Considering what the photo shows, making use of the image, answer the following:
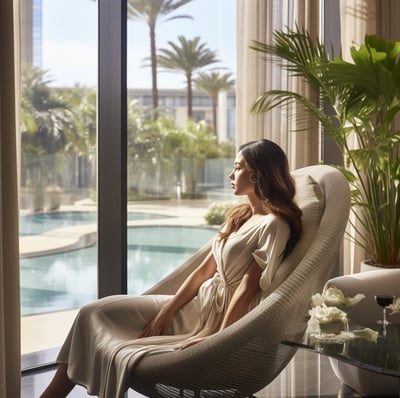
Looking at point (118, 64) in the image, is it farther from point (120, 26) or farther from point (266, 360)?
point (266, 360)

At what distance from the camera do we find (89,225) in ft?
17.9

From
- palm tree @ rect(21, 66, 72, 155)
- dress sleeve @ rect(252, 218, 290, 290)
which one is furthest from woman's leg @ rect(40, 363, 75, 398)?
palm tree @ rect(21, 66, 72, 155)

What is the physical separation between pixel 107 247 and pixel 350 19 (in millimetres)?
2615

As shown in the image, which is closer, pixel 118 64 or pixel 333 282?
pixel 333 282

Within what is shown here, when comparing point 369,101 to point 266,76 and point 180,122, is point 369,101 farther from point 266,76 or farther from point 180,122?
point 180,122

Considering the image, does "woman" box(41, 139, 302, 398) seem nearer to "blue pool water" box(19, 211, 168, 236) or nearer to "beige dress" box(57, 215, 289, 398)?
"beige dress" box(57, 215, 289, 398)

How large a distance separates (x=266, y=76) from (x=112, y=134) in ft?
4.03

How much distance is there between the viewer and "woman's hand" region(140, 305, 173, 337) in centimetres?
310

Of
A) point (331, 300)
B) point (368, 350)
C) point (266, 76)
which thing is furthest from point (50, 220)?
point (368, 350)

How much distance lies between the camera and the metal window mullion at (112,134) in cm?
412

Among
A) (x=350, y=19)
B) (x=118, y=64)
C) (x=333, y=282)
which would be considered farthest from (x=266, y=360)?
(x=350, y=19)

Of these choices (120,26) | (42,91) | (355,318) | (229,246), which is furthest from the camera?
(42,91)

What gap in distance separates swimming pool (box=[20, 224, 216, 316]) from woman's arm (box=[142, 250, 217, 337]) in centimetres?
169

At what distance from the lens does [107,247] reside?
13.9 feet
